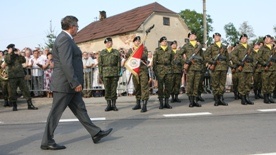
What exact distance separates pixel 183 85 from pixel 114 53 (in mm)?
5190

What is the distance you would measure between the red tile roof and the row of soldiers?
2468 cm

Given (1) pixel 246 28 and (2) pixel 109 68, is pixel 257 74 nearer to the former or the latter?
(2) pixel 109 68

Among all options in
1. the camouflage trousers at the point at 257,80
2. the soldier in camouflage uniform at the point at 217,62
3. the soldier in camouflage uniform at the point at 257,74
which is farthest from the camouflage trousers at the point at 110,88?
the camouflage trousers at the point at 257,80

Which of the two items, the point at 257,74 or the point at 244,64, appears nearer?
the point at 244,64

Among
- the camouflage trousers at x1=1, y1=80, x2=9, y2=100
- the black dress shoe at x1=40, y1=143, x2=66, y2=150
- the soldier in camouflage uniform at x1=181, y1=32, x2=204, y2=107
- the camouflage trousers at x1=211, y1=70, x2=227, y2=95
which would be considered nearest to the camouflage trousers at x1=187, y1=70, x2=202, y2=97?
the soldier in camouflage uniform at x1=181, y1=32, x2=204, y2=107

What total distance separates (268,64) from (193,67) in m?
2.60

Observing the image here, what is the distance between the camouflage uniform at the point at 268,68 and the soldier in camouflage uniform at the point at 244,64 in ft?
1.56

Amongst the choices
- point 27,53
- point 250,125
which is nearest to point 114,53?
point 250,125

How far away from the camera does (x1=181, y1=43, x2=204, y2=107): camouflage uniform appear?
9898mm

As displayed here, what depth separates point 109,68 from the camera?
9445mm

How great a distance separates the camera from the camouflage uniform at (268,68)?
10773 millimetres

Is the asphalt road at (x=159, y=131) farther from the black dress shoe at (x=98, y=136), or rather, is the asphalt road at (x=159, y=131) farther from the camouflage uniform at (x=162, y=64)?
the camouflage uniform at (x=162, y=64)

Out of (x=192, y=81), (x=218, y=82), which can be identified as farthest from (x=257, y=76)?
(x=192, y=81)

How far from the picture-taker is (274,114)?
835 centimetres
